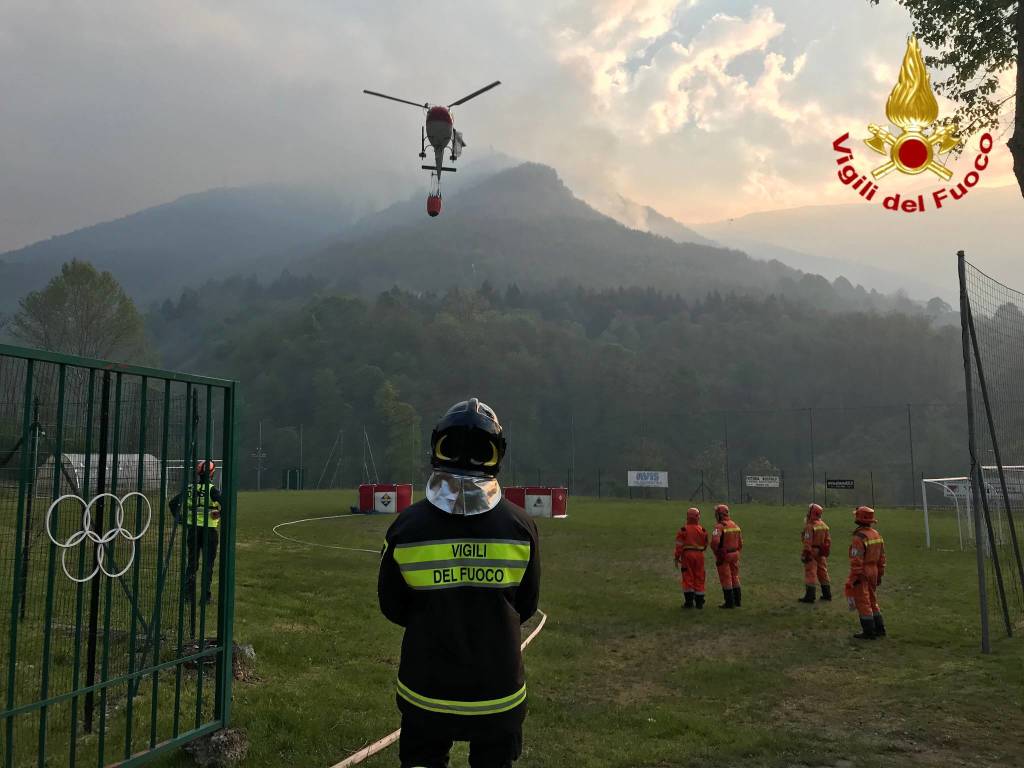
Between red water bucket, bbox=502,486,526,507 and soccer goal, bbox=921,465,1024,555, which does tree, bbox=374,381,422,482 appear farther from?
soccer goal, bbox=921,465,1024,555

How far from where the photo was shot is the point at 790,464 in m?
83.9

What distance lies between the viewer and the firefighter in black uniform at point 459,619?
3.42 meters

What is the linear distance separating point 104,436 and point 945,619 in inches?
540

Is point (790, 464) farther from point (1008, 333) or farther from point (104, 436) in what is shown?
point (104, 436)

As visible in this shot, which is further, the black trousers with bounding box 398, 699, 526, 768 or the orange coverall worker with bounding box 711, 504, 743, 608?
the orange coverall worker with bounding box 711, 504, 743, 608

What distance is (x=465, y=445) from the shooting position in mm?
3670

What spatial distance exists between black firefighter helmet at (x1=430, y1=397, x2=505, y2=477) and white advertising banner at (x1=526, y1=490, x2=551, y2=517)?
1123 inches

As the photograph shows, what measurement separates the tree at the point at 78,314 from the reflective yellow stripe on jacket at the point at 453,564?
82897 millimetres

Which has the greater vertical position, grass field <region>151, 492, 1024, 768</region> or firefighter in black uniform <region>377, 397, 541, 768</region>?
firefighter in black uniform <region>377, 397, 541, 768</region>

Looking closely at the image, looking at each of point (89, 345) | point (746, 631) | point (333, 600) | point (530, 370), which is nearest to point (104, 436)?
point (333, 600)

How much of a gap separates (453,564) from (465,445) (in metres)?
0.59

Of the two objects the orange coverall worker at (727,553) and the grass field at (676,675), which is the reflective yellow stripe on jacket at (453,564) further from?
the orange coverall worker at (727,553)

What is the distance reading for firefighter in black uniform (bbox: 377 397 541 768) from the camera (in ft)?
11.2

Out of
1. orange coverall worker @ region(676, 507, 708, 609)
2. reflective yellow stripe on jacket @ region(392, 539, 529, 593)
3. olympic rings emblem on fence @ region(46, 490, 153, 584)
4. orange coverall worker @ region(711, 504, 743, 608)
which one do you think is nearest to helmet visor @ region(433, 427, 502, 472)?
reflective yellow stripe on jacket @ region(392, 539, 529, 593)
